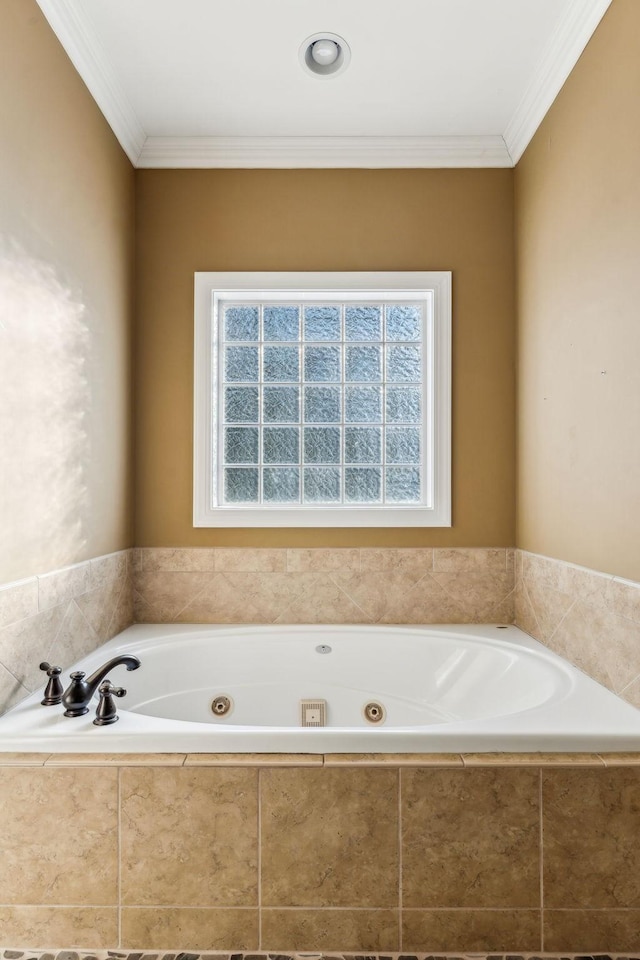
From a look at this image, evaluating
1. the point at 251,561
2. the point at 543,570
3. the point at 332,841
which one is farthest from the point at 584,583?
the point at 251,561

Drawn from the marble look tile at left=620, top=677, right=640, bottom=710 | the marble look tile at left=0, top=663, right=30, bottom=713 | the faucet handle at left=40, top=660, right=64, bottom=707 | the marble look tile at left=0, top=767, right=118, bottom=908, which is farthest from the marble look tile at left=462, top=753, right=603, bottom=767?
the marble look tile at left=0, top=663, right=30, bottom=713

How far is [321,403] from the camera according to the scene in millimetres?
2836

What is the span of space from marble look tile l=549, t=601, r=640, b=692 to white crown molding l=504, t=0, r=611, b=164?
1.77 m

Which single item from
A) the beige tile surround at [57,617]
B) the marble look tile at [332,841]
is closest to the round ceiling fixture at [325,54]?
the beige tile surround at [57,617]

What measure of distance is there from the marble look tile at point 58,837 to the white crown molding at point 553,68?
2489mm

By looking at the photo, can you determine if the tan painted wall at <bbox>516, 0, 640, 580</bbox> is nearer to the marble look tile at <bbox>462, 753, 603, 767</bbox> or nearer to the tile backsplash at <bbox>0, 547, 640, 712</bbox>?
the tile backsplash at <bbox>0, 547, 640, 712</bbox>

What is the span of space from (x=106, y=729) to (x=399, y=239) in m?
2.23

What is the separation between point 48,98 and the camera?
187cm

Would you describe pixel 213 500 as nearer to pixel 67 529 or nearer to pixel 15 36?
pixel 67 529

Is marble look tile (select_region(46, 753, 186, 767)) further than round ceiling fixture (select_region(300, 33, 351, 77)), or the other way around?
round ceiling fixture (select_region(300, 33, 351, 77))

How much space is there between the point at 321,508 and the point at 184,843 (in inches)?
59.6

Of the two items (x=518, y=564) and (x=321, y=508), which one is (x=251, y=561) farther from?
(x=518, y=564)

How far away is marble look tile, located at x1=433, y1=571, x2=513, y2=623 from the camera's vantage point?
2.69 metres

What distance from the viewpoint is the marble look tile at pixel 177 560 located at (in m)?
2.69
